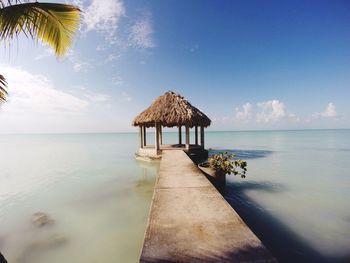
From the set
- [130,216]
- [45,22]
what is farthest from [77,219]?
[45,22]

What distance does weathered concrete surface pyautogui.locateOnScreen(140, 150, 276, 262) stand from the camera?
1903mm

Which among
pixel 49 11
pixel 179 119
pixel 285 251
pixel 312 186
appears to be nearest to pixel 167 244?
pixel 285 251

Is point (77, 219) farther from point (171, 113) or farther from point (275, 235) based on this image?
point (171, 113)

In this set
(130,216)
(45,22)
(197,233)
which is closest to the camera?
(197,233)

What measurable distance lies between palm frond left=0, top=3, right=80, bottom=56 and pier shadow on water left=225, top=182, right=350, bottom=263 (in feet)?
17.3

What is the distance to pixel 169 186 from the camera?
4.43 m

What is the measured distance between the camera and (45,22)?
272 cm

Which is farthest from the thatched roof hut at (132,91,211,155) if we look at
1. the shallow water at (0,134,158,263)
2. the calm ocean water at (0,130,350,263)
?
the calm ocean water at (0,130,350,263)

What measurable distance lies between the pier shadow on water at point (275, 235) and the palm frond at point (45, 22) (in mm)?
5266

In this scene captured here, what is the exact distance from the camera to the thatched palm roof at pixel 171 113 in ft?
37.8

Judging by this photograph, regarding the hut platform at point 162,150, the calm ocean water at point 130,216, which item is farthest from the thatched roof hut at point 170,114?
the calm ocean water at point 130,216

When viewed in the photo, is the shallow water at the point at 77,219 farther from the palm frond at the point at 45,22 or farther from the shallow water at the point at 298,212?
the palm frond at the point at 45,22

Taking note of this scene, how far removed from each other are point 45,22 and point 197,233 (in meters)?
3.68

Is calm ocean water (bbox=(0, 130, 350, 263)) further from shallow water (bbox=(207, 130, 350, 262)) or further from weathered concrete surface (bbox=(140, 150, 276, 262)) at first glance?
weathered concrete surface (bbox=(140, 150, 276, 262))
